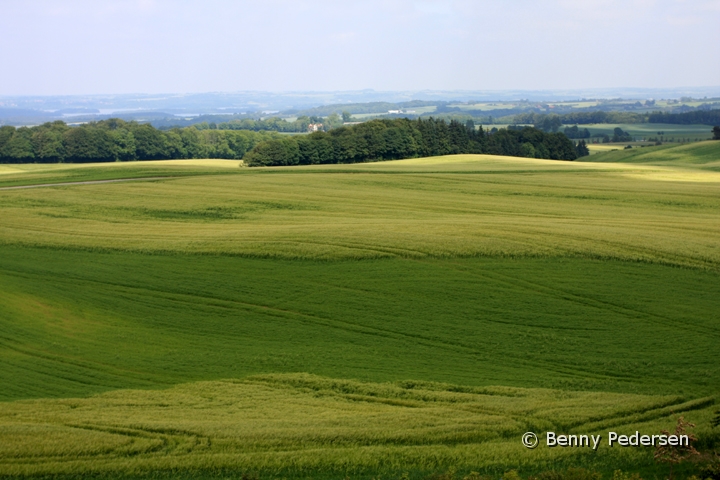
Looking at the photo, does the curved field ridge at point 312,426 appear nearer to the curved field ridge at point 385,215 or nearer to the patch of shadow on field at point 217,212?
the curved field ridge at point 385,215

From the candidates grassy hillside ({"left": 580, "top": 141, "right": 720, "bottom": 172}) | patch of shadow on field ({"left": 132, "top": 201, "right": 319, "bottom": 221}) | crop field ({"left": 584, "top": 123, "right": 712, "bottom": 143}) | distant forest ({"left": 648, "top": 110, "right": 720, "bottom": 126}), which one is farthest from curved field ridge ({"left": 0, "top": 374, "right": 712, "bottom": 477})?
distant forest ({"left": 648, "top": 110, "right": 720, "bottom": 126})

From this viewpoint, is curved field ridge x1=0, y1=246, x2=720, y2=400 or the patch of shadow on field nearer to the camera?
curved field ridge x1=0, y1=246, x2=720, y2=400

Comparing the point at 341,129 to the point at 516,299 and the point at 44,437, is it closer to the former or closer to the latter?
the point at 516,299

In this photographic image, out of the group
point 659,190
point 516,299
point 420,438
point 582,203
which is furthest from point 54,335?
point 659,190

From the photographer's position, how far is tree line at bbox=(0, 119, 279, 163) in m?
97.2

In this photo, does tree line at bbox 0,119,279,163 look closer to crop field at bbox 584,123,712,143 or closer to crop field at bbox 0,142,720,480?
crop field at bbox 0,142,720,480

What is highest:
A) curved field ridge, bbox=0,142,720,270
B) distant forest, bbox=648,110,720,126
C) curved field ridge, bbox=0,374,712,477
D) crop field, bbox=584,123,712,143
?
distant forest, bbox=648,110,720,126

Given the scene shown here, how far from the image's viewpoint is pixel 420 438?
584 inches

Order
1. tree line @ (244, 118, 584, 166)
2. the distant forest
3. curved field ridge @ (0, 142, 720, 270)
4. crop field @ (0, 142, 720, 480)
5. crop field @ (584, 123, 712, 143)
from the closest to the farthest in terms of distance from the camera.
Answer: crop field @ (0, 142, 720, 480) < curved field ridge @ (0, 142, 720, 270) < tree line @ (244, 118, 584, 166) < crop field @ (584, 123, 712, 143) < the distant forest

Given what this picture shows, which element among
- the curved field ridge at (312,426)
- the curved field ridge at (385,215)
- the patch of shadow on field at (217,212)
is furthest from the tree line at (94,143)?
the curved field ridge at (312,426)

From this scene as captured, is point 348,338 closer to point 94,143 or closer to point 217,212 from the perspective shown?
point 217,212

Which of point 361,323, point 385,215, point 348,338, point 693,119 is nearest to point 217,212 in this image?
point 385,215

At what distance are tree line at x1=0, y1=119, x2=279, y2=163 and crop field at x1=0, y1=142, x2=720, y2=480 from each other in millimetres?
62376

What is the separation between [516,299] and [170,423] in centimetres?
1400
